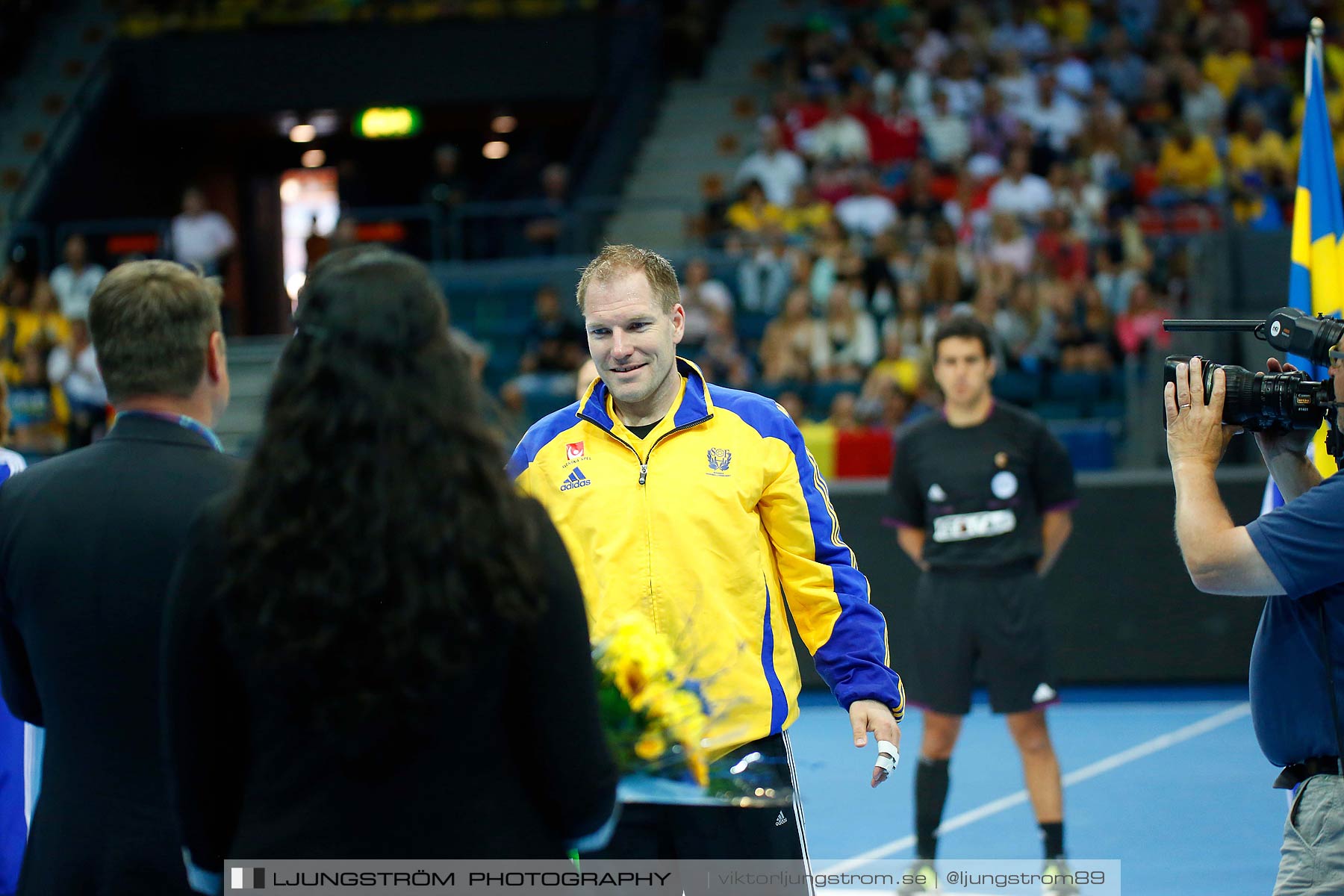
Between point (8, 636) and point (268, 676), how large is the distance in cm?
86

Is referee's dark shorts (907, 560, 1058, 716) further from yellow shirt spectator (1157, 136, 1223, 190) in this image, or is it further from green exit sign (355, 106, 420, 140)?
green exit sign (355, 106, 420, 140)

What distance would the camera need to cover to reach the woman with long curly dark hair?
1845 millimetres

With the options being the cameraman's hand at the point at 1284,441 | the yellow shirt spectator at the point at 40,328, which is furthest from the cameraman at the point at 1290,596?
the yellow shirt spectator at the point at 40,328

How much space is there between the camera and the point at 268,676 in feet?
6.17

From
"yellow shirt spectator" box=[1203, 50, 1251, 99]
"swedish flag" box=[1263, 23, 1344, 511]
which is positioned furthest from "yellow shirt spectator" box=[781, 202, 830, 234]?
"swedish flag" box=[1263, 23, 1344, 511]

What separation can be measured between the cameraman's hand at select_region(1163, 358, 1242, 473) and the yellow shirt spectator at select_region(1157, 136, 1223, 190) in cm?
1144

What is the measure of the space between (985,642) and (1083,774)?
76.6 inches

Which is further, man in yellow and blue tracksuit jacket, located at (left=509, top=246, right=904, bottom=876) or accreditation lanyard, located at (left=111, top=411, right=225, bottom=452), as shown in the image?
man in yellow and blue tracksuit jacket, located at (left=509, top=246, right=904, bottom=876)

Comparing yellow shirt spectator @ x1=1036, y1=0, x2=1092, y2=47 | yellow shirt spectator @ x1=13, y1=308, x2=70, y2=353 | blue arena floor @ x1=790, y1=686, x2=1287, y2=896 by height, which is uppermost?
yellow shirt spectator @ x1=1036, y1=0, x2=1092, y2=47

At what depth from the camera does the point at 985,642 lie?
5.79 metres

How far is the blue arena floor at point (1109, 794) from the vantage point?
19.5ft

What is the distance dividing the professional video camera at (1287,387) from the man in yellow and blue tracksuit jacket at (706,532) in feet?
2.89

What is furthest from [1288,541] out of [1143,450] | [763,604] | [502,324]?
[502,324]

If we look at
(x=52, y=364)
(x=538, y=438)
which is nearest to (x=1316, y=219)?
(x=538, y=438)
